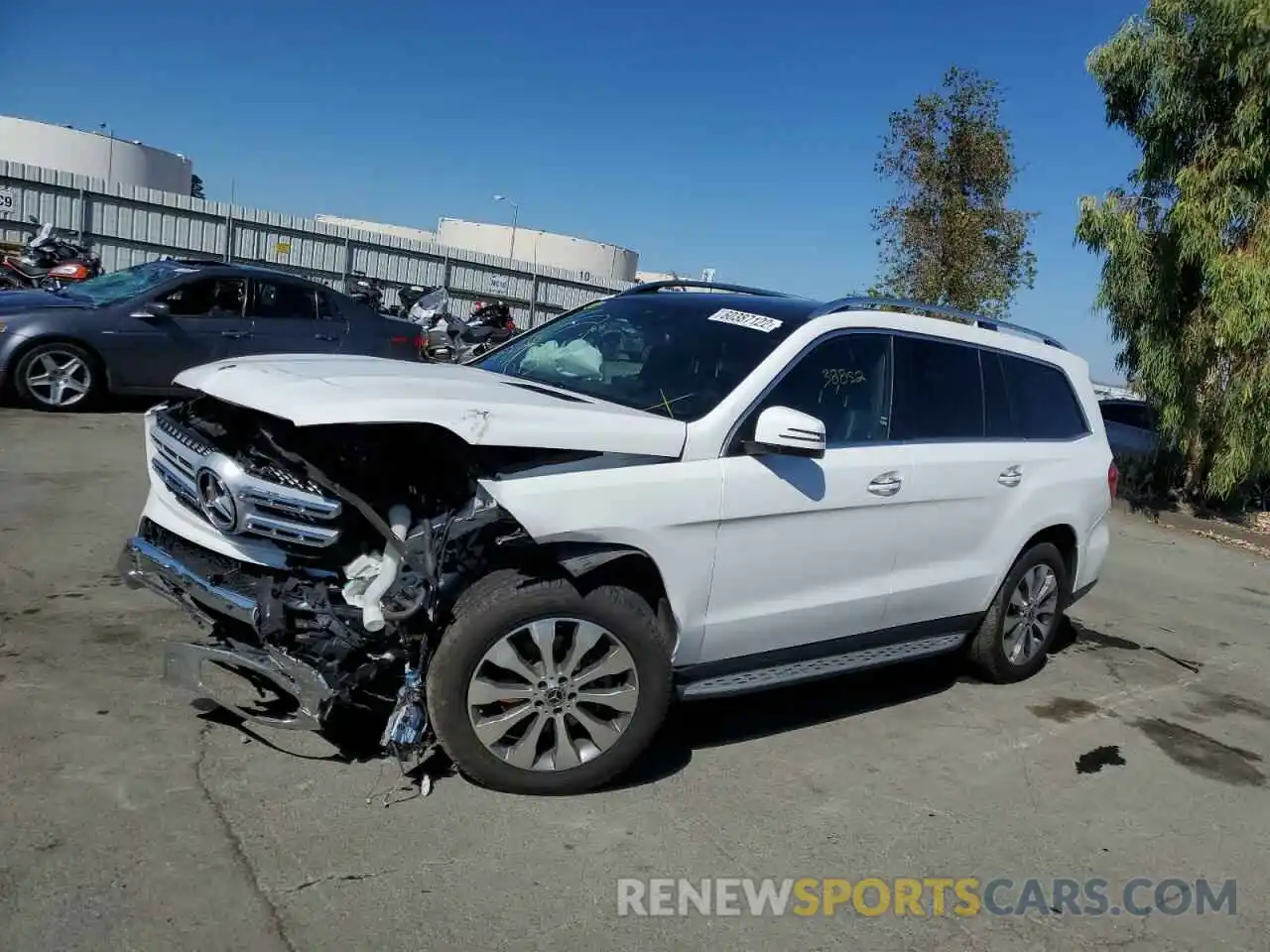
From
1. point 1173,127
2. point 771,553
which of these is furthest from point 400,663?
point 1173,127

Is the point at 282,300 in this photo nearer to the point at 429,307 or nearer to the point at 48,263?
the point at 429,307

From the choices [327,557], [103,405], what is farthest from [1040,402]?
[103,405]

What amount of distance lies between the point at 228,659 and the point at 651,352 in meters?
2.23

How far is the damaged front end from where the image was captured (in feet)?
11.2

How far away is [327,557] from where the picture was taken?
11.8 feet

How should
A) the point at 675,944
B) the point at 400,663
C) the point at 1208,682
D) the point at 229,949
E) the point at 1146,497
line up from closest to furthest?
the point at 229,949 → the point at 675,944 → the point at 400,663 → the point at 1208,682 → the point at 1146,497

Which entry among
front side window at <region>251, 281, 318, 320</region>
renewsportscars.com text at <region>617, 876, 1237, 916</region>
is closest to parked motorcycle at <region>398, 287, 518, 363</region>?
front side window at <region>251, 281, 318, 320</region>

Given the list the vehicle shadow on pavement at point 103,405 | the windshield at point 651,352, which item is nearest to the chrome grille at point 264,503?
the windshield at point 651,352

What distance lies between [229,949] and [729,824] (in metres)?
1.74

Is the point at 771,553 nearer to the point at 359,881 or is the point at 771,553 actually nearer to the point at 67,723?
the point at 359,881

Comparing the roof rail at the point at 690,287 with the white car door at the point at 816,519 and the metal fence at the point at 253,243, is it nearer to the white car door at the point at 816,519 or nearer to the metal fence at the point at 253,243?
the white car door at the point at 816,519

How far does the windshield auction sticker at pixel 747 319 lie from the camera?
4547 mm

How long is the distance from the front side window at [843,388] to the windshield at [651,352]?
0.17 meters

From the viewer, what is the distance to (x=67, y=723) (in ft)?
12.6
